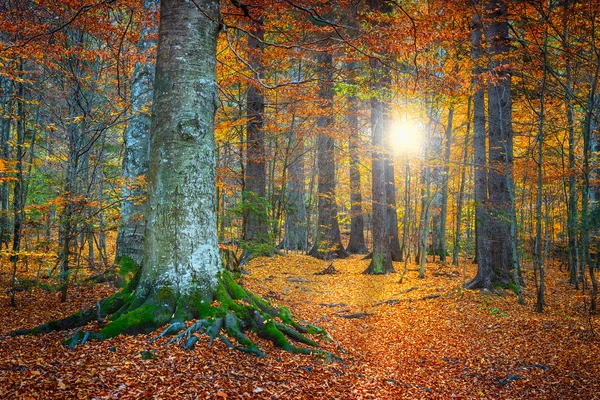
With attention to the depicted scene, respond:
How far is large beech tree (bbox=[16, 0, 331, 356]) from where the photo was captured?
439cm

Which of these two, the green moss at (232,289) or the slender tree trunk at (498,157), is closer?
the green moss at (232,289)

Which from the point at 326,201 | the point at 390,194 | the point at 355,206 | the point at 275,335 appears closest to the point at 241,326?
the point at 275,335

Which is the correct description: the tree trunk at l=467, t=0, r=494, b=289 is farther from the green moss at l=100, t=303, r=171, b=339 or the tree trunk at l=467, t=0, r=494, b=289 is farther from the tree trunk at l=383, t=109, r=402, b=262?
the green moss at l=100, t=303, r=171, b=339

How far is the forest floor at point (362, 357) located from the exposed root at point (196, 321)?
0.52 feet

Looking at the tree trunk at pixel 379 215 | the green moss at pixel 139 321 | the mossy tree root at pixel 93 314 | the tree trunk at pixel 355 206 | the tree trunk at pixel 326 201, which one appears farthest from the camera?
the tree trunk at pixel 355 206

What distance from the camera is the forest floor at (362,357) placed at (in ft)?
10.7

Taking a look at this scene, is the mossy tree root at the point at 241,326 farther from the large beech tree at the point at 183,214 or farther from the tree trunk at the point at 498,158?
the tree trunk at the point at 498,158

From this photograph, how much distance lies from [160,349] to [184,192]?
5.90ft

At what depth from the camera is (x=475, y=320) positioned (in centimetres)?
732

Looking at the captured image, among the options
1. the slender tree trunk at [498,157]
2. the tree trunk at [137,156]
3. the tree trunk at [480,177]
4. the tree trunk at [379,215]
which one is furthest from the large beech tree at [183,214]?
the tree trunk at [379,215]

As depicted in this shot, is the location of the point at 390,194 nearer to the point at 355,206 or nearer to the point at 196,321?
the point at 355,206

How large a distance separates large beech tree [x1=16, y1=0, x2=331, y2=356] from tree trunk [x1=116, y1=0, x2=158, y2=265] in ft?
8.80

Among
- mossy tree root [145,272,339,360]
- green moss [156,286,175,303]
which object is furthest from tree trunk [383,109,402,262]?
green moss [156,286,175,303]

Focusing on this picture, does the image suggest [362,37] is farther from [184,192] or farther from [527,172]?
[527,172]
